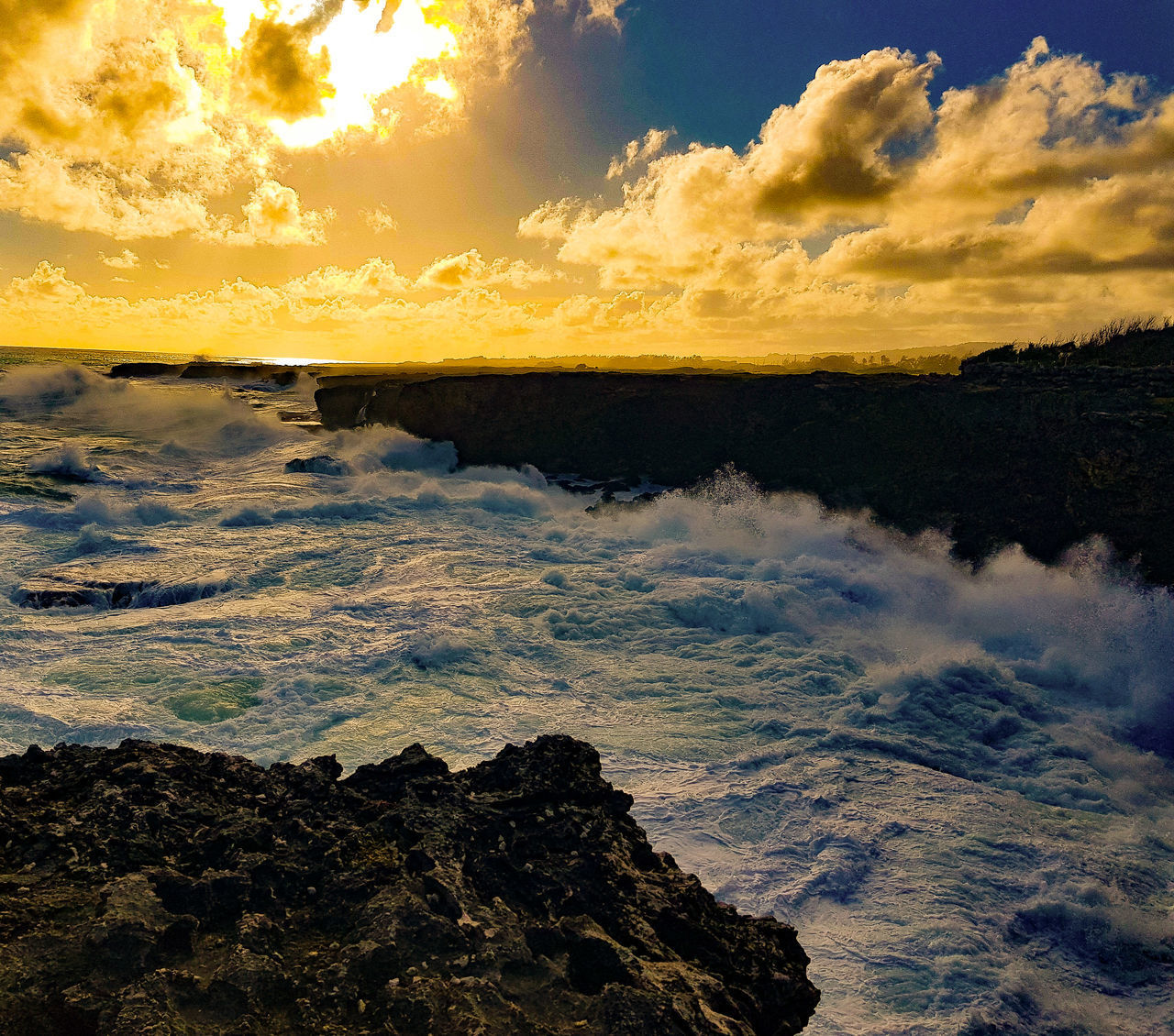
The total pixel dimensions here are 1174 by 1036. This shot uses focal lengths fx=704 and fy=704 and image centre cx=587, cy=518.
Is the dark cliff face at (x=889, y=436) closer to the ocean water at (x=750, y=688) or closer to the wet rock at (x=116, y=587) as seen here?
the ocean water at (x=750, y=688)

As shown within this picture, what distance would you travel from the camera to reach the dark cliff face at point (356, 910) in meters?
1.86

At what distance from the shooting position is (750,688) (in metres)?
8.35

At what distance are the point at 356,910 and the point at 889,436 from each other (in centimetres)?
1820

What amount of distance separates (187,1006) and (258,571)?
1103 cm

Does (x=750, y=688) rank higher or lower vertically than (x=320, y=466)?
lower

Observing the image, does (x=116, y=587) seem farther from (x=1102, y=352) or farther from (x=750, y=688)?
(x=1102, y=352)

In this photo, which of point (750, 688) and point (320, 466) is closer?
point (750, 688)

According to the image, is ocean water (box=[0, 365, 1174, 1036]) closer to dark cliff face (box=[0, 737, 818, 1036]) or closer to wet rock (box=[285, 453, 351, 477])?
dark cliff face (box=[0, 737, 818, 1036])

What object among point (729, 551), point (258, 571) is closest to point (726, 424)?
point (729, 551)

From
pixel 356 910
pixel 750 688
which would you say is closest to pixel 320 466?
pixel 750 688

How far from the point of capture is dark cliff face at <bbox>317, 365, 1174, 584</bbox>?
13820 mm

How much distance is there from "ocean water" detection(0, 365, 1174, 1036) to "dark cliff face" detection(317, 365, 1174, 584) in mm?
1233

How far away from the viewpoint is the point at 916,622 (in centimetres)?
1095

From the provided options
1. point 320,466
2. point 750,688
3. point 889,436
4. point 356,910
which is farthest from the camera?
A: point 320,466
